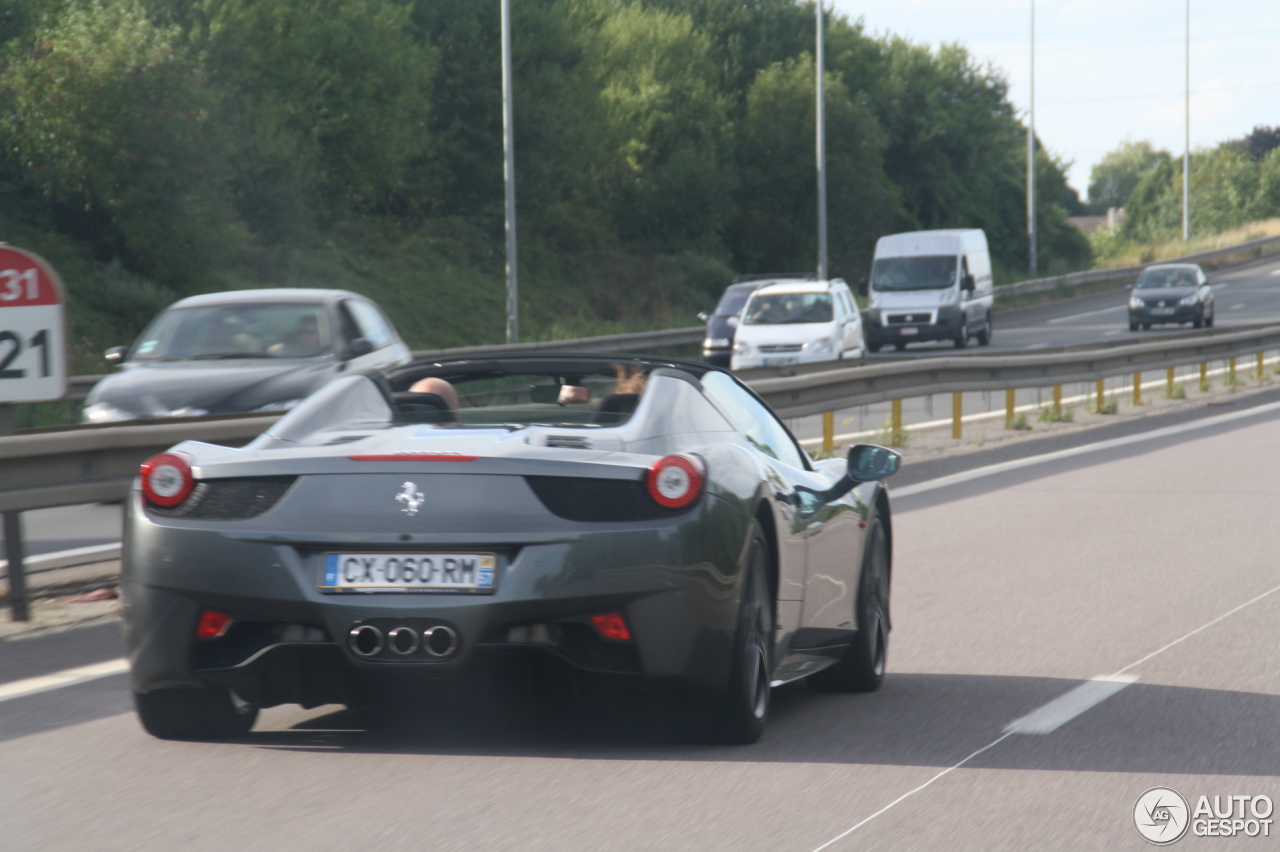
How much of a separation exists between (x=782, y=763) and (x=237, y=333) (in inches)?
390

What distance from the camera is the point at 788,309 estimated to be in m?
30.6

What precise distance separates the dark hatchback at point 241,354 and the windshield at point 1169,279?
117ft

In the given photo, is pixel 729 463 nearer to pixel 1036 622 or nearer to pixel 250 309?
pixel 1036 622

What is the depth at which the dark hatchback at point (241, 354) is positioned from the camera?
1300 cm

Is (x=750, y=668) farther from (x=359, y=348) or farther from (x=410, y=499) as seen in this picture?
(x=359, y=348)

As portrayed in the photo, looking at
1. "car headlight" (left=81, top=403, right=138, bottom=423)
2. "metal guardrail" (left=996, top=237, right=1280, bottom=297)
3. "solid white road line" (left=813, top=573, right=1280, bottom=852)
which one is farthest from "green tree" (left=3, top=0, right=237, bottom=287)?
"metal guardrail" (left=996, top=237, right=1280, bottom=297)

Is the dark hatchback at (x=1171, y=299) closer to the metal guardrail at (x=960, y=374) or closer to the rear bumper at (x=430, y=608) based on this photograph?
the metal guardrail at (x=960, y=374)

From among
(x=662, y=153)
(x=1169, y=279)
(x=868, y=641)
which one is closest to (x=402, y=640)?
(x=868, y=641)

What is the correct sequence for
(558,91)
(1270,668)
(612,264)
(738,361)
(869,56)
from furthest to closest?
1. (869,56)
2. (612,264)
3. (558,91)
4. (738,361)
5. (1270,668)

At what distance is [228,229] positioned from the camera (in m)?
36.8

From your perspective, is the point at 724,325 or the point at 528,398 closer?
the point at 528,398

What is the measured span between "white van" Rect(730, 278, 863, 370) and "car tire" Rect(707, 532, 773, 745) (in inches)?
919

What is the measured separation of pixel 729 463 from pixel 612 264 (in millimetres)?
51050

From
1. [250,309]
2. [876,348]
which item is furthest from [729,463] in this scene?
[876,348]
